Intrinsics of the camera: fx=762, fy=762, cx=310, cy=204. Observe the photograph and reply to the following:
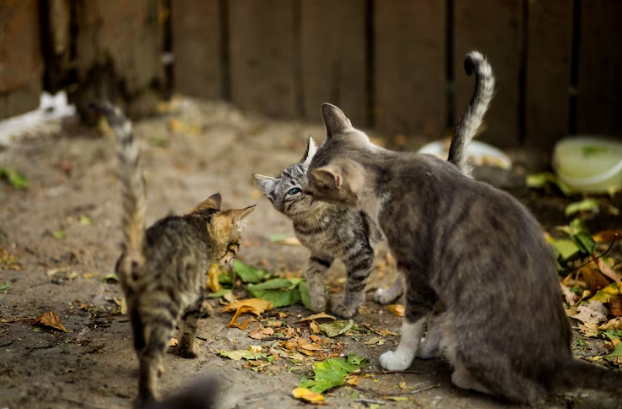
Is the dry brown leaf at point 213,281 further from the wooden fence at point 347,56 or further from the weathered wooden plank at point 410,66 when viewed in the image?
the weathered wooden plank at point 410,66

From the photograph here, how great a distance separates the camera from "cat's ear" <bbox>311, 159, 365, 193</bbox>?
163 inches

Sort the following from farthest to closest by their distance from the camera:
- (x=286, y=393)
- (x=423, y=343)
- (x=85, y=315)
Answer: (x=85, y=315)
(x=423, y=343)
(x=286, y=393)

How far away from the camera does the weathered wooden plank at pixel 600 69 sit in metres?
6.98

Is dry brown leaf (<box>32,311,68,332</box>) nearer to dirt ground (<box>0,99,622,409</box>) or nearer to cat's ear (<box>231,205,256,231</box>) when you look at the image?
dirt ground (<box>0,99,622,409</box>)

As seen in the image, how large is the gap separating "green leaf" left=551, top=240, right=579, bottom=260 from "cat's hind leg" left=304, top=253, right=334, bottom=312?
1.67 meters

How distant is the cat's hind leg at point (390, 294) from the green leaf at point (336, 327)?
40cm

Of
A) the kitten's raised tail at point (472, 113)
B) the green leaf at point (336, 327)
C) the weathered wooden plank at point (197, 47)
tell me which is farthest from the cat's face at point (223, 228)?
Result: the weathered wooden plank at point (197, 47)

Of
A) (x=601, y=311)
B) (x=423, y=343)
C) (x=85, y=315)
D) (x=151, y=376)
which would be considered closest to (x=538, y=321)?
(x=423, y=343)

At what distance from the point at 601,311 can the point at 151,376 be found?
2943 millimetres

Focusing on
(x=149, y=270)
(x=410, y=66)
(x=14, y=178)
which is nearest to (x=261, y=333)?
(x=149, y=270)

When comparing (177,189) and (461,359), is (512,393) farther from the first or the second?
(177,189)

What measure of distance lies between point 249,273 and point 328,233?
2.77 ft

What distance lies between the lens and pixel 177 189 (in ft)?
23.3

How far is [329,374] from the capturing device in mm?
4188
